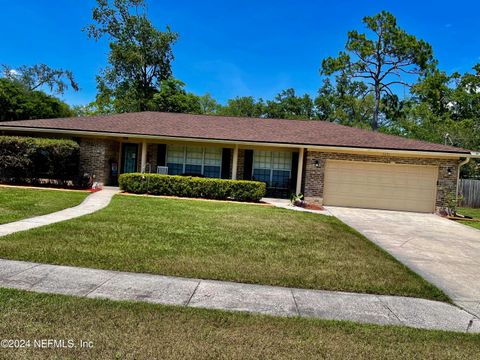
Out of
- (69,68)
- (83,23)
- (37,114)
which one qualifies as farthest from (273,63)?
(69,68)

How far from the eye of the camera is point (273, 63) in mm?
30281

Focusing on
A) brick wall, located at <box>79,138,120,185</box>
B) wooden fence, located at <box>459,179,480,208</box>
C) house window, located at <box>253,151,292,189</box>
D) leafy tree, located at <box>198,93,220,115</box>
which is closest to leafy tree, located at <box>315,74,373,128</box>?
leafy tree, located at <box>198,93,220,115</box>

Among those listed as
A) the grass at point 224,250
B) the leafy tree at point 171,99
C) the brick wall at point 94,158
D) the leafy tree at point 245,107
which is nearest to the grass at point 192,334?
the grass at point 224,250

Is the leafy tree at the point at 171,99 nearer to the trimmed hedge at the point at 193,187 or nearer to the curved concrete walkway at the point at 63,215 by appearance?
the trimmed hedge at the point at 193,187

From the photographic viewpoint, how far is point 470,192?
19047 mm

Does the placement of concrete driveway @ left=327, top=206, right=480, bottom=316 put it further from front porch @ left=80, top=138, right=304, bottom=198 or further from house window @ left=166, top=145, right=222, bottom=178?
house window @ left=166, top=145, right=222, bottom=178

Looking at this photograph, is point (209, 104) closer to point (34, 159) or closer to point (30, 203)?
point (34, 159)

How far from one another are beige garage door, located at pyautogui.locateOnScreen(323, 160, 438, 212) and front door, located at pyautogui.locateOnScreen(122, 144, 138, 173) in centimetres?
958

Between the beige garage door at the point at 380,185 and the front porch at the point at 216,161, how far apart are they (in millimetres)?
1864

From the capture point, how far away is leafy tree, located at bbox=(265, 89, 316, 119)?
41.0 metres

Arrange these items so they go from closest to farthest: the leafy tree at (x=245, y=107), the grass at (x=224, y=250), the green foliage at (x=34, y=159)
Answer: the grass at (x=224, y=250) → the green foliage at (x=34, y=159) → the leafy tree at (x=245, y=107)

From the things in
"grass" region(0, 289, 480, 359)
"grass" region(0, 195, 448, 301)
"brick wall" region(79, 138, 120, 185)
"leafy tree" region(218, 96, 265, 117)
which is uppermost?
"leafy tree" region(218, 96, 265, 117)

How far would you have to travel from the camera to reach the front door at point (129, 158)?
16938 millimetres

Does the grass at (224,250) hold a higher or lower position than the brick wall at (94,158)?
lower
